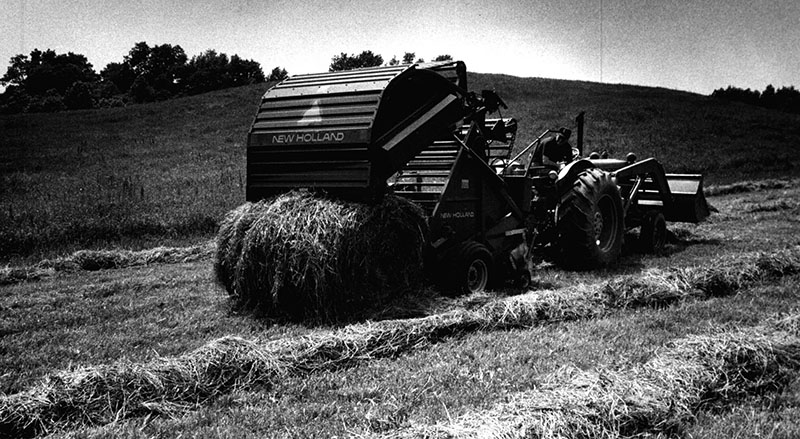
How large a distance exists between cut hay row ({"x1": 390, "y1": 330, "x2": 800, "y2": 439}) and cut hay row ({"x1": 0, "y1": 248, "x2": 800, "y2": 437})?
1567 millimetres

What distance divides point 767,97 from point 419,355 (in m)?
76.6

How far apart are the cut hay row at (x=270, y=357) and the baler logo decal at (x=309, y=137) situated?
7.60 feet

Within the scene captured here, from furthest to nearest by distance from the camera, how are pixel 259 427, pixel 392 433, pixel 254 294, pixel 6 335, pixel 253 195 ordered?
1. pixel 253 195
2. pixel 254 294
3. pixel 6 335
4. pixel 259 427
5. pixel 392 433

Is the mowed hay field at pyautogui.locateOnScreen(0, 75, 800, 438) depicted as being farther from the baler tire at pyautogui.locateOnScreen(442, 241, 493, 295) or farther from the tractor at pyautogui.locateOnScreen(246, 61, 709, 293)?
the tractor at pyautogui.locateOnScreen(246, 61, 709, 293)

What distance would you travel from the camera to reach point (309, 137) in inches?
303

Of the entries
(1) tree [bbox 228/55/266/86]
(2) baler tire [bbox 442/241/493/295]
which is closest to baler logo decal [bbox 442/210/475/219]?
(2) baler tire [bbox 442/241/493/295]

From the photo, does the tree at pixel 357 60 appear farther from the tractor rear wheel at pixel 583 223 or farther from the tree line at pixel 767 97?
the tractor rear wheel at pixel 583 223

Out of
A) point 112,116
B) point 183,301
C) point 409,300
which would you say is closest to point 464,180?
point 409,300

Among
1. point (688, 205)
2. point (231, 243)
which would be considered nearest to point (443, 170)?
point (231, 243)

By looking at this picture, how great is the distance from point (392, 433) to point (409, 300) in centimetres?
367

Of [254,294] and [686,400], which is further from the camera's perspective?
[254,294]

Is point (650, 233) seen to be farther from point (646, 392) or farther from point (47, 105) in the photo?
point (47, 105)

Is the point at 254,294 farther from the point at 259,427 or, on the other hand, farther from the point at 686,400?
the point at 686,400

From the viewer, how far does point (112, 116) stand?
36.9m
